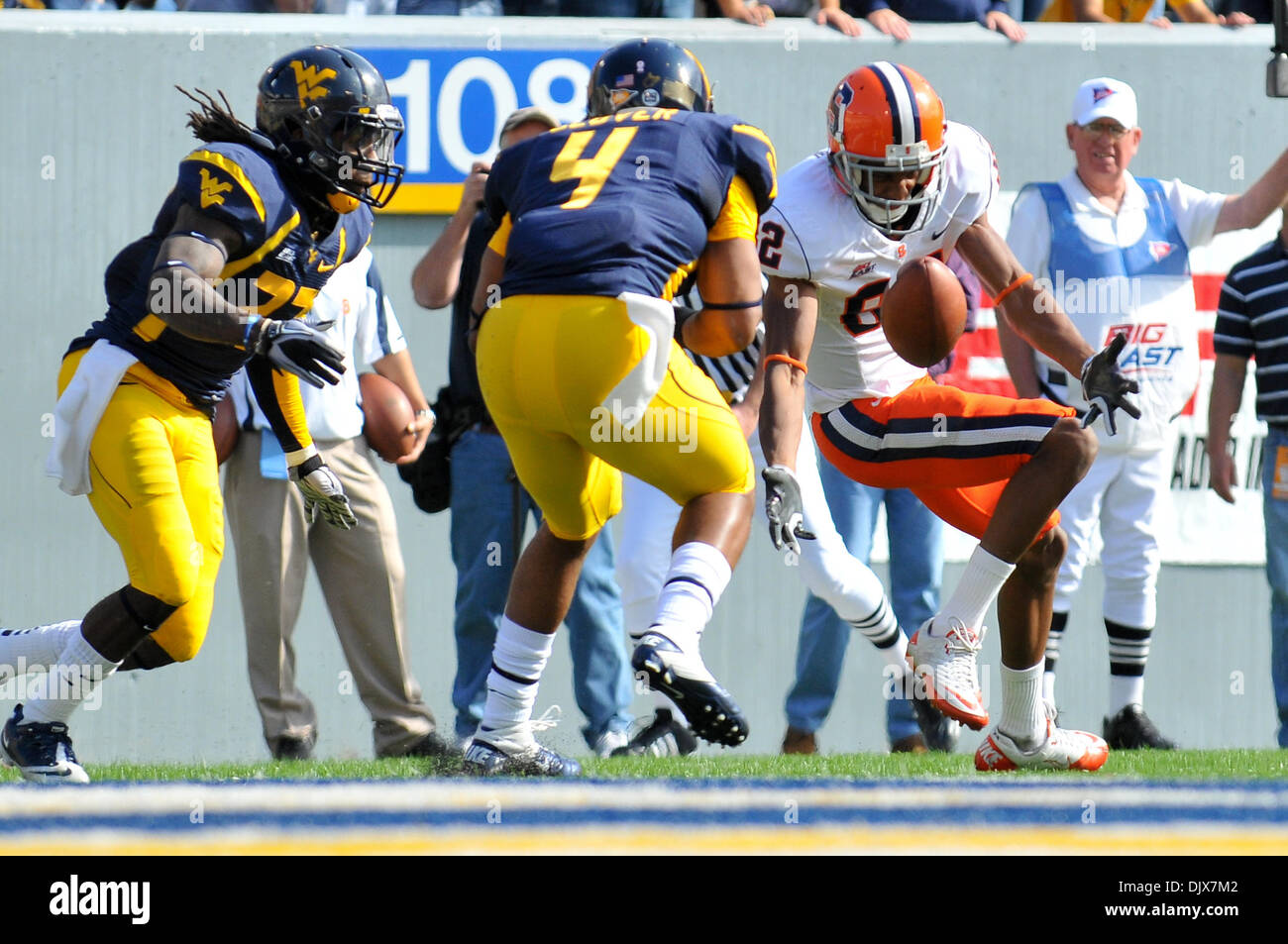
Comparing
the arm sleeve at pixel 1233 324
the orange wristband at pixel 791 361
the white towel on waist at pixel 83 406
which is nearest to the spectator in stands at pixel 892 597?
the arm sleeve at pixel 1233 324

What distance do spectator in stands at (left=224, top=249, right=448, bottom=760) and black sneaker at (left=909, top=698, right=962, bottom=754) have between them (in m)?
1.55

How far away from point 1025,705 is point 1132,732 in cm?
168

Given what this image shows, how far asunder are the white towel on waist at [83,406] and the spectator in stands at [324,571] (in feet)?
4.46

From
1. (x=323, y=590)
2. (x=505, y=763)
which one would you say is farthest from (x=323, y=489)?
(x=323, y=590)

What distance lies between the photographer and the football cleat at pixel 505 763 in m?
4.21

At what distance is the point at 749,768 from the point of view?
4.98m

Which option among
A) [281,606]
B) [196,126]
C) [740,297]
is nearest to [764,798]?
[740,297]

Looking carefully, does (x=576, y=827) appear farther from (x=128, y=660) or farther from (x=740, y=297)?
(x=128, y=660)

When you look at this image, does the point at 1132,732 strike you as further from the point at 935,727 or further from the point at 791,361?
the point at 791,361

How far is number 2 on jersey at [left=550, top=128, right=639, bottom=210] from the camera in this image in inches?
149

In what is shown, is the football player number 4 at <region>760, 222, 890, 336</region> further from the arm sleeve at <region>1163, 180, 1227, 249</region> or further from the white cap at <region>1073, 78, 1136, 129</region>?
the arm sleeve at <region>1163, 180, 1227, 249</region>

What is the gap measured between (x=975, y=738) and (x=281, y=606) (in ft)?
8.56

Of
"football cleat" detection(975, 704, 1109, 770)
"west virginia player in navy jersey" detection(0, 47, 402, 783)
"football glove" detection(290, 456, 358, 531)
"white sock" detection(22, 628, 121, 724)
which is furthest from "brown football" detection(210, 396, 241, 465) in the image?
"football cleat" detection(975, 704, 1109, 770)

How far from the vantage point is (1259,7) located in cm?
730
